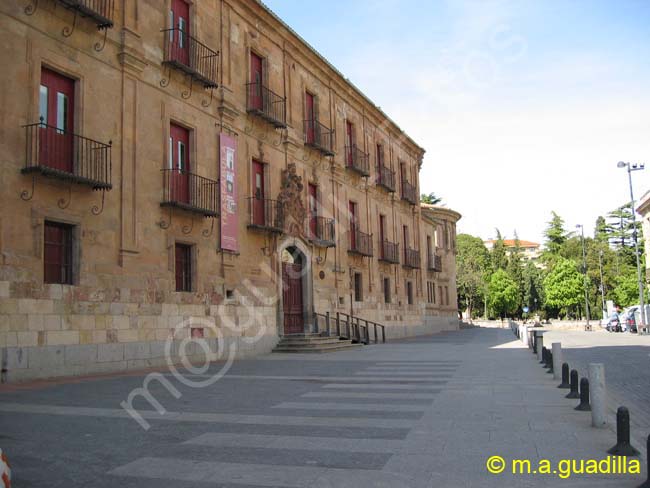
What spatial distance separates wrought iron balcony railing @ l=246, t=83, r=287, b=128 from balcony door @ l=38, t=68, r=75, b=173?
7.37 m

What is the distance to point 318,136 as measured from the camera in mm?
24547

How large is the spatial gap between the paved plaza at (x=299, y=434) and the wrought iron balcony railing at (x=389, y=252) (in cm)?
1970

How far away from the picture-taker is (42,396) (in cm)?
933

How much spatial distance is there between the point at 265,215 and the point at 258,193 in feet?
2.69

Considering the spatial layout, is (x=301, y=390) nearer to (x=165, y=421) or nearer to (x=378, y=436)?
(x=165, y=421)

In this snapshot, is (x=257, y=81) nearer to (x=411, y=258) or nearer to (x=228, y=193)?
(x=228, y=193)

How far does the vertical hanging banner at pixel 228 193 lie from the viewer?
59.3 ft

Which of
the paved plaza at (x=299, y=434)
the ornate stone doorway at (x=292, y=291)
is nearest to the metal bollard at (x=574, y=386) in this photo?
the paved plaza at (x=299, y=434)

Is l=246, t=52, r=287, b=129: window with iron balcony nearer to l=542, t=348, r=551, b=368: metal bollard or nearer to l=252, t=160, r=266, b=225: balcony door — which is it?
l=252, t=160, r=266, b=225: balcony door

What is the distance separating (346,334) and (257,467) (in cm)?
2017

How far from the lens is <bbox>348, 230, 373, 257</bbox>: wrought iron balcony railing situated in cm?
2757

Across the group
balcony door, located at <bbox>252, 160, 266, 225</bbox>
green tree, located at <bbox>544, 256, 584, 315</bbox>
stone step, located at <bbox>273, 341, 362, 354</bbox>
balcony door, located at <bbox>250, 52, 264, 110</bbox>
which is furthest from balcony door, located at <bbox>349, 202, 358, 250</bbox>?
green tree, located at <bbox>544, 256, 584, 315</bbox>

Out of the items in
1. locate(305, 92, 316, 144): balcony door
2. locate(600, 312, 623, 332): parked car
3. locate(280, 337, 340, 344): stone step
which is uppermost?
locate(305, 92, 316, 144): balcony door

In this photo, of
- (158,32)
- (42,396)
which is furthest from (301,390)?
(158,32)
